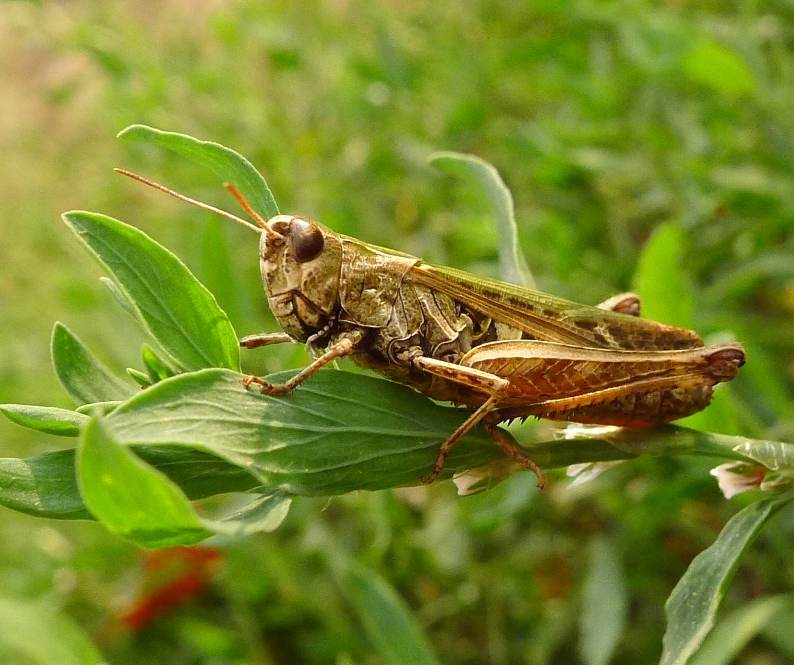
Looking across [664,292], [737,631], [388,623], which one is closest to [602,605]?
[737,631]

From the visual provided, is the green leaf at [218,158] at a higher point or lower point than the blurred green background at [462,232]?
higher

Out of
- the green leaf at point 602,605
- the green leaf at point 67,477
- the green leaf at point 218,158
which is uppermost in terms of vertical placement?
the green leaf at point 218,158

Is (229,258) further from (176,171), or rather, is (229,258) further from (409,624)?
(176,171)

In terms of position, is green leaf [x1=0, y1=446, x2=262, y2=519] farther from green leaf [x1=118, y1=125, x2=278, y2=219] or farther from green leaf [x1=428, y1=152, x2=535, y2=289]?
green leaf [x1=428, y1=152, x2=535, y2=289]

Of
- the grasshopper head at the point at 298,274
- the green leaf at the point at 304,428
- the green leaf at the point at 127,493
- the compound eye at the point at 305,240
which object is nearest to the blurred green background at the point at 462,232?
the grasshopper head at the point at 298,274

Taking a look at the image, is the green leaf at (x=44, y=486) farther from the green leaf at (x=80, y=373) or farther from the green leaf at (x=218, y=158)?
the green leaf at (x=218, y=158)

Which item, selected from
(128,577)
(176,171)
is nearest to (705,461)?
(128,577)

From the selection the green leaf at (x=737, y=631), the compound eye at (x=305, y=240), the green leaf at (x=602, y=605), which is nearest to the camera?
the compound eye at (x=305, y=240)

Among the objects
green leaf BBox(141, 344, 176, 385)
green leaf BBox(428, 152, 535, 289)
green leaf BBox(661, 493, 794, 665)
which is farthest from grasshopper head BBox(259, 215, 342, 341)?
green leaf BBox(661, 493, 794, 665)
